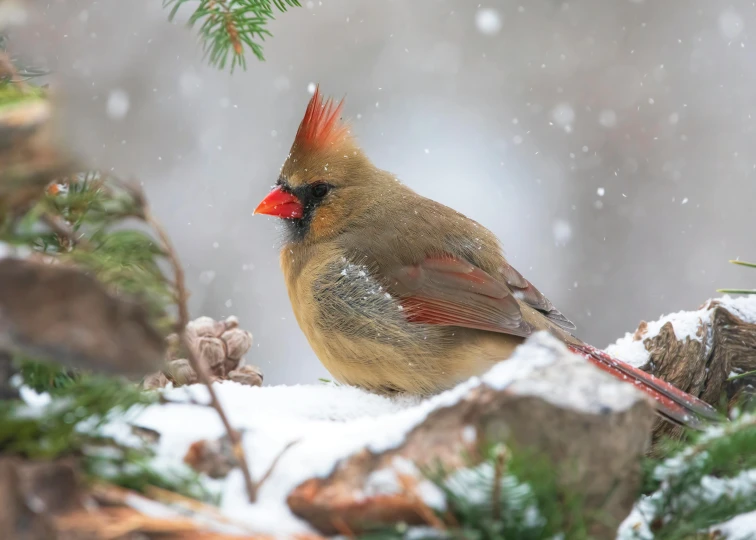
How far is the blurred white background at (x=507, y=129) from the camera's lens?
4750 mm

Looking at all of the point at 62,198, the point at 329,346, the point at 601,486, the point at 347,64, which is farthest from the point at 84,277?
the point at 347,64

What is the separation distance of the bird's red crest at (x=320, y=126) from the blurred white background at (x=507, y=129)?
7.16 ft

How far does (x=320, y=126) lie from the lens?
2.46 m

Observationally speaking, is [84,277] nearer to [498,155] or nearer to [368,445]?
[368,445]

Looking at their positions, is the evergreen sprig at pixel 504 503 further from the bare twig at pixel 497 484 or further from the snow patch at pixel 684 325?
the snow patch at pixel 684 325

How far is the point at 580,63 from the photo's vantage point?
496cm

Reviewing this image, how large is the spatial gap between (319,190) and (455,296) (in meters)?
0.62

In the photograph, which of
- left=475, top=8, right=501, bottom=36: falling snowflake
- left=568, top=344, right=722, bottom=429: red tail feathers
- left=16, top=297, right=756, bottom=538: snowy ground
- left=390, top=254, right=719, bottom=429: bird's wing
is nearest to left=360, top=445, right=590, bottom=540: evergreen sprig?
left=16, top=297, right=756, bottom=538: snowy ground

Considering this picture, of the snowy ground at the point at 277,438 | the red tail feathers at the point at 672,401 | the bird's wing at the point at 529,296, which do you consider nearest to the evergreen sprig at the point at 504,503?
the snowy ground at the point at 277,438

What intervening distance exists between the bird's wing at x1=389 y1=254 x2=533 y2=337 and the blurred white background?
2376 millimetres

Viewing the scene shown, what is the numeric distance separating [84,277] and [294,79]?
4.33m

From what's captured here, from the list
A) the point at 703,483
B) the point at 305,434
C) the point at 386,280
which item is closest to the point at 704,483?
the point at 703,483

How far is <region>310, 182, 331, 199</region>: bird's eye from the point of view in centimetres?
255

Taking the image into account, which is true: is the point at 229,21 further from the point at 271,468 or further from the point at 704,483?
the point at 704,483
